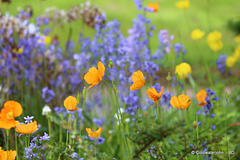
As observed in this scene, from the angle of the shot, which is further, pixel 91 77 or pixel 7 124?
pixel 91 77

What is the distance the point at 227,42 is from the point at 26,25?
7.00 meters

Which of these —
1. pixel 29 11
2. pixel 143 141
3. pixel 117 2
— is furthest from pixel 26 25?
pixel 117 2

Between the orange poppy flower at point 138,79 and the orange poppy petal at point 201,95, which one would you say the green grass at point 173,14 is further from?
the orange poppy flower at point 138,79

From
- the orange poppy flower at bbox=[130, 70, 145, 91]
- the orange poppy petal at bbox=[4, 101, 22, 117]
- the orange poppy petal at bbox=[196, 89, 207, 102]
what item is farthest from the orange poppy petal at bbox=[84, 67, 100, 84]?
the orange poppy petal at bbox=[196, 89, 207, 102]

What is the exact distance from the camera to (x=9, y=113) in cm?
105

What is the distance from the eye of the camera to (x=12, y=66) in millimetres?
3035

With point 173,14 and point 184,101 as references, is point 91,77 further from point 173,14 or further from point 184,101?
point 173,14

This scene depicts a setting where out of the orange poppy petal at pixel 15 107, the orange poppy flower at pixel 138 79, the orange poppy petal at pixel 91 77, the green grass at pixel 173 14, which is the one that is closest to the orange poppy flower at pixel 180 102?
the orange poppy flower at pixel 138 79

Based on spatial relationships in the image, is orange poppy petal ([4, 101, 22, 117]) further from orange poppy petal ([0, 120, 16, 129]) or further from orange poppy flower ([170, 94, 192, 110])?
orange poppy flower ([170, 94, 192, 110])

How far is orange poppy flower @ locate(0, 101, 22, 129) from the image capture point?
3.43 feet

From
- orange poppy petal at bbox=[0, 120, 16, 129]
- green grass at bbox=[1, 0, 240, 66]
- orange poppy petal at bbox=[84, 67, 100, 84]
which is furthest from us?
green grass at bbox=[1, 0, 240, 66]

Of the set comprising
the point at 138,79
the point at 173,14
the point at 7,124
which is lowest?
the point at 7,124

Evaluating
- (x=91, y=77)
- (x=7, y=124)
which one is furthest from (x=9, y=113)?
(x=91, y=77)

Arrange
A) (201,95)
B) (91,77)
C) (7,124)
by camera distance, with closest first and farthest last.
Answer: (7,124) → (91,77) → (201,95)
